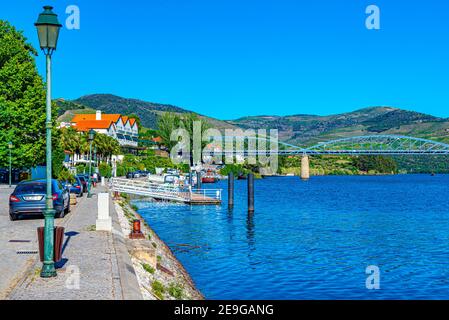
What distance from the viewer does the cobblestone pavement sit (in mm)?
11078

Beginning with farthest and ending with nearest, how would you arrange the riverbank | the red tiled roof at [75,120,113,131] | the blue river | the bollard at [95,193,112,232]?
the red tiled roof at [75,120,113,131] < the bollard at [95,193,112,232] < the blue river < the riverbank

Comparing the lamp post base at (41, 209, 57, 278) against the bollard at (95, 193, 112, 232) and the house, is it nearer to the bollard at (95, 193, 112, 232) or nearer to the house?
the bollard at (95, 193, 112, 232)

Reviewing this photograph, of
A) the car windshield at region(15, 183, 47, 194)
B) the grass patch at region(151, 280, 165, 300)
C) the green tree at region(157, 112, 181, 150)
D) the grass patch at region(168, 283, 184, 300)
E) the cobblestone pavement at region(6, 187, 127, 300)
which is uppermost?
the green tree at region(157, 112, 181, 150)

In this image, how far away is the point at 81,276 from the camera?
12836mm

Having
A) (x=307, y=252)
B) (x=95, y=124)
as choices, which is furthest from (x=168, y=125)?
(x=307, y=252)

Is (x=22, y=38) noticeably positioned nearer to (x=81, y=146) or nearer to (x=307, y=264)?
(x=81, y=146)

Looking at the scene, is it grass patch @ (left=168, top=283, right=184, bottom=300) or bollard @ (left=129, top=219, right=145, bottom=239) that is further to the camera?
bollard @ (left=129, top=219, right=145, bottom=239)

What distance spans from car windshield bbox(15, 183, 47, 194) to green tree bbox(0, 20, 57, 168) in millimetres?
28689

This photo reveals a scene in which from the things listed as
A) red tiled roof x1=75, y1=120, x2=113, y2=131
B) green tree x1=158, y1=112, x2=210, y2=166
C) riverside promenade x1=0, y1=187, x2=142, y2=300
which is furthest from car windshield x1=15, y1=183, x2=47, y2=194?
red tiled roof x1=75, y1=120, x2=113, y2=131

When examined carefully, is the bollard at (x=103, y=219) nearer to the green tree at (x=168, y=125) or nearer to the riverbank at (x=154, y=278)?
the riverbank at (x=154, y=278)

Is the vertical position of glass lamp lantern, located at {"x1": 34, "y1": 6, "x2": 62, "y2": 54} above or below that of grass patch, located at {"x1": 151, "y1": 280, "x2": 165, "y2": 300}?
above

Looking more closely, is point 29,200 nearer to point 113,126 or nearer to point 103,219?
point 103,219

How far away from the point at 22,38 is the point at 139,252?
4505 centimetres

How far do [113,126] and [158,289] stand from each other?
12237 cm
